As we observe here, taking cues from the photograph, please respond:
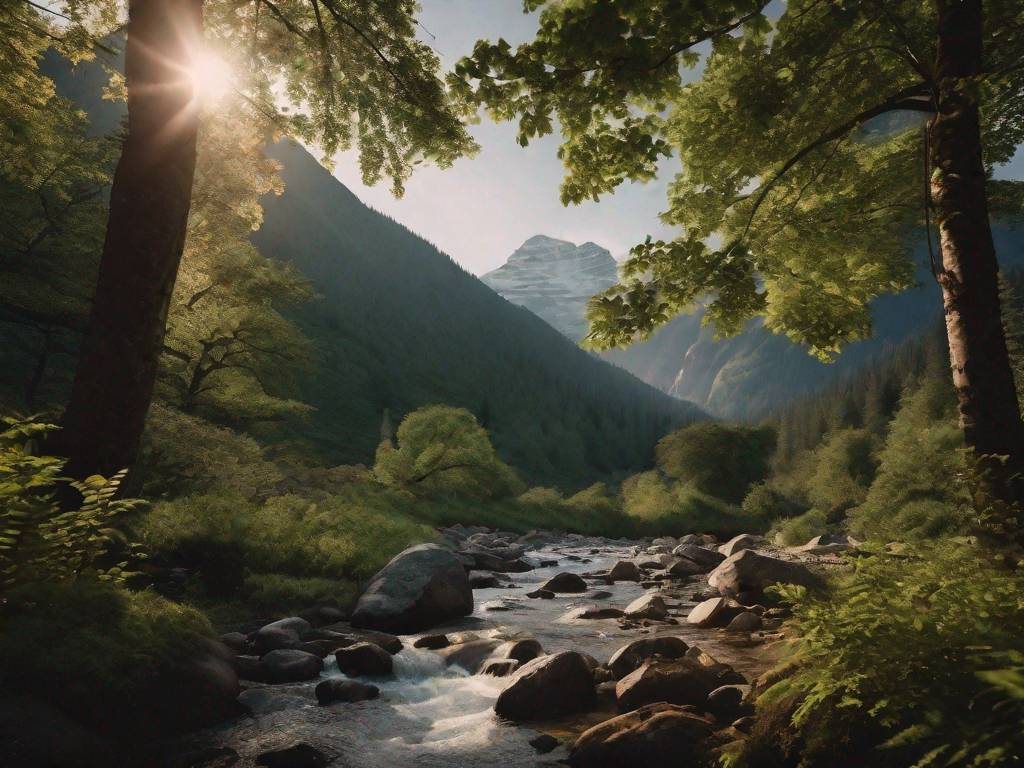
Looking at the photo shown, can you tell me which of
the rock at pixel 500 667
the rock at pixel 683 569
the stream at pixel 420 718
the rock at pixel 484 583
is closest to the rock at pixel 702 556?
the rock at pixel 683 569

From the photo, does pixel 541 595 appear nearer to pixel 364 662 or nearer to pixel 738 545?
pixel 364 662

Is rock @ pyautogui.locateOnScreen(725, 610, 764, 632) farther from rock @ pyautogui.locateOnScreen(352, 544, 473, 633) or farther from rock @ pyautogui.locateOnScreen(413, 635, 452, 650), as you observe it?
rock @ pyautogui.locateOnScreen(352, 544, 473, 633)

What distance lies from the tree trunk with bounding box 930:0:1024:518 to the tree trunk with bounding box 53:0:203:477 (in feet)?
23.6

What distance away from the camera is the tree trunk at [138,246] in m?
5.39

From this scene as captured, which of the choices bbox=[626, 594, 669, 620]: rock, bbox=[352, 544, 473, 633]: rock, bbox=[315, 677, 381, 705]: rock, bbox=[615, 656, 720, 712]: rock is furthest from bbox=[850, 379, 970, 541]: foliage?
bbox=[315, 677, 381, 705]: rock

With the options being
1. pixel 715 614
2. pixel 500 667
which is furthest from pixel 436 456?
pixel 500 667

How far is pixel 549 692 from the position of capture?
6.54 meters

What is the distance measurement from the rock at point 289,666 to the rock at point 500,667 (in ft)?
7.97

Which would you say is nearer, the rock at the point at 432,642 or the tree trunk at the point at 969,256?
the tree trunk at the point at 969,256

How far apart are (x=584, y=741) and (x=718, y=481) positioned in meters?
59.7

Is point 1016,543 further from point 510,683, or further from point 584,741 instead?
point 510,683

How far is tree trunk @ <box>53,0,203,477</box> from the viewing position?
17.7ft

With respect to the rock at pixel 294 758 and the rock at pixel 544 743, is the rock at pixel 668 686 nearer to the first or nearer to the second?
the rock at pixel 544 743

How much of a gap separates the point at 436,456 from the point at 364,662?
31.0 meters
